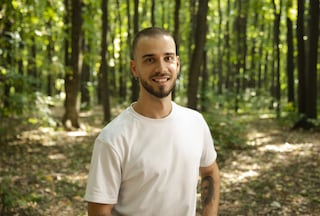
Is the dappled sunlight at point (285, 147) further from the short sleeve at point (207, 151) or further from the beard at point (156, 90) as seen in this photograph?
the beard at point (156, 90)

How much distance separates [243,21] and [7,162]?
711 inches

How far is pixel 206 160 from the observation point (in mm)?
2500

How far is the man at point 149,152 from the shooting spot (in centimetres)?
203

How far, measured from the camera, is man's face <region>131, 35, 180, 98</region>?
84.7 inches

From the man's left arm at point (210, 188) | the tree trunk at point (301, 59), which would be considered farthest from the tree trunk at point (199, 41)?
the man's left arm at point (210, 188)

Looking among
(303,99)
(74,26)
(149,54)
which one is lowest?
(303,99)

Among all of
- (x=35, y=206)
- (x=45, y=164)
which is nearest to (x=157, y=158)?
(x=35, y=206)

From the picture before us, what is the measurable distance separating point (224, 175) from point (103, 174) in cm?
637

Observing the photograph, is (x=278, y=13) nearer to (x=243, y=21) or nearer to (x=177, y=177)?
(x=243, y=21)

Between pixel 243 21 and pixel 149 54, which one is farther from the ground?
pixel 243 21

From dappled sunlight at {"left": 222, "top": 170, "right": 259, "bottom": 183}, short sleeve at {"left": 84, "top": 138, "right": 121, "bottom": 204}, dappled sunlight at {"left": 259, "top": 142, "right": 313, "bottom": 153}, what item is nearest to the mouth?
short sleeve at {"left": 84, "top": 138, "right": 121, "bottom": 204}

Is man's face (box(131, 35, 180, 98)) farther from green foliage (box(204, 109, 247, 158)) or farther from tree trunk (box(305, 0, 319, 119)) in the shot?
tree trunk (box(305, 0, 319, 119))

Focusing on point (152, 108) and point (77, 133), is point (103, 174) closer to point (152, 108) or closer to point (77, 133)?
point (152, 108)

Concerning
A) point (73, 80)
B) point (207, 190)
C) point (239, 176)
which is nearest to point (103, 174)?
point (207, 190)
